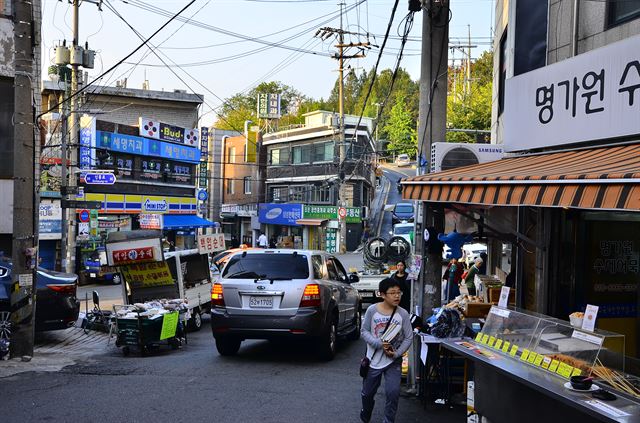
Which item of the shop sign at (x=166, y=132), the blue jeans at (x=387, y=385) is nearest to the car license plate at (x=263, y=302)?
the blue jeans at (x=387, y=385)

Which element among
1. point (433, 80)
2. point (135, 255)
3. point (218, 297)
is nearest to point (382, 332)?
point (433, 80)

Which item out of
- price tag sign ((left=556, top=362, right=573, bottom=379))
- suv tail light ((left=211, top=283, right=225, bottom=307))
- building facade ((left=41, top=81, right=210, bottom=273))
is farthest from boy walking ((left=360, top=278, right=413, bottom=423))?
building facade ((left=41, top=81, right=210, bottom=273))

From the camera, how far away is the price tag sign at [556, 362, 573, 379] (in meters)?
5.00

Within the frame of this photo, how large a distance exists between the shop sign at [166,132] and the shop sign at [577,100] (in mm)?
32080

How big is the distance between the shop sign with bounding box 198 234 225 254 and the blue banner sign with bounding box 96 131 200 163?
20.0m

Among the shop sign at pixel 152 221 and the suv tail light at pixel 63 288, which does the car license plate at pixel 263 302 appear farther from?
the shop sign at pixel 152 221

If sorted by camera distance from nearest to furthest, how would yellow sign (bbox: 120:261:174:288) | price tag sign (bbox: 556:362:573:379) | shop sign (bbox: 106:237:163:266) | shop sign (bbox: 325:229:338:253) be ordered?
price tag sign (bbox: 556:362:573:379)
shop sign (bbox: 106:237:163:266)
yellow sign (bbox: 120:261:174:288)
shop sign (bbox: 325:229:338:253)

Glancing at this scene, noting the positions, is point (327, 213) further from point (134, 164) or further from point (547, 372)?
point (547, 372)

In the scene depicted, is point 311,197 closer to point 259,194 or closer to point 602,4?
point 259,194

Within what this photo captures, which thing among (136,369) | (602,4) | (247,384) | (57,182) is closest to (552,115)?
(602,4)

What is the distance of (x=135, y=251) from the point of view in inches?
542

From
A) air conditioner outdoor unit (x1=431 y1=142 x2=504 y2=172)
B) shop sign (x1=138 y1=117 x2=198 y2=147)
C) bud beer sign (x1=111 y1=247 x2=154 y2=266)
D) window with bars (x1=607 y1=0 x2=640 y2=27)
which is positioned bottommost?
bud beer sign (x1=111 y1=247 x2=154 y2=266)

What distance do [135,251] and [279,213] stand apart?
38785 millimetres

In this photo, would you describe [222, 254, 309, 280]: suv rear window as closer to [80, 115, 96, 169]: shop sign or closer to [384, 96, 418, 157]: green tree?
[80, 115, 96, 169]: shop sign
